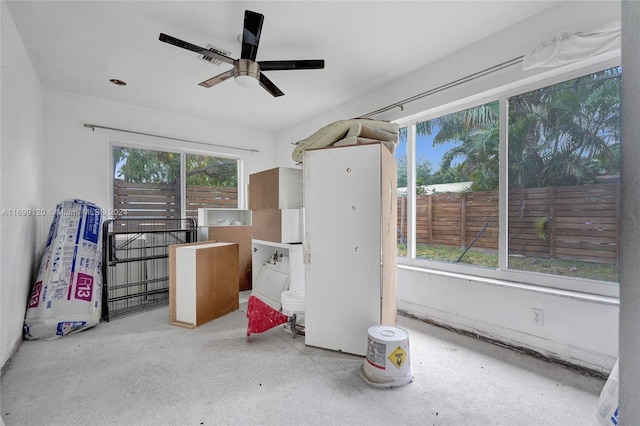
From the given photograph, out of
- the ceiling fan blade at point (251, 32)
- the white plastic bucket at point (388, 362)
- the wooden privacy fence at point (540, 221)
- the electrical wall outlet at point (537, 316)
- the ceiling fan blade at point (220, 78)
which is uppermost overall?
the ceiling fan blade at point (251, 32)

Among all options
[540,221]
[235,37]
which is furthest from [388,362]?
[235,37]

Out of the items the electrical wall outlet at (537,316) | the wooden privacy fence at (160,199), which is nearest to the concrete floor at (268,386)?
the electrical wall outlet at (537,316)

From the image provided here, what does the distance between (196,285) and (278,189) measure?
120cm

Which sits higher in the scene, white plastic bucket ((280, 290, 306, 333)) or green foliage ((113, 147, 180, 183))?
green foliage ((113, 147, 180, 183))

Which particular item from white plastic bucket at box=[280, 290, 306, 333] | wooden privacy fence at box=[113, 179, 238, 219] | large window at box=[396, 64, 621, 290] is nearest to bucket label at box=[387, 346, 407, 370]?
white plastic bucket at box=[280, 290, 306, 333]

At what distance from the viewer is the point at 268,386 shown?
5.68 feet

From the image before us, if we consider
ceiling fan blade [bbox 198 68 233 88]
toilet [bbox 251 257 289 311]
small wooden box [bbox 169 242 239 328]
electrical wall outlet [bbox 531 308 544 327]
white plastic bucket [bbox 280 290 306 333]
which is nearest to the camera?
electrical wall outlet [bbox 531 308 544 327]

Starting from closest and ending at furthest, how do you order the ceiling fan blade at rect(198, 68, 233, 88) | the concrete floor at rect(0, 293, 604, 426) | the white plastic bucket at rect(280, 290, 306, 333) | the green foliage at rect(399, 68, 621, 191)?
1. the concrete floor at rect(0, 293, 604, 426)
2. the green foliage at rect(399, 68, 621, 191)
3. the ceiling fan blade at rect(198, 68, 233, 88)
4. the white plastic bucket at rect(280, 290, 306, 333)

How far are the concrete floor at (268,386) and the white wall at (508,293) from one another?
0.56ft

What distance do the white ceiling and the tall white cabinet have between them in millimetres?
963

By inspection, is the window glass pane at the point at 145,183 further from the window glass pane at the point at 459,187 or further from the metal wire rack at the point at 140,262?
the window glass pane at the point at 459,187

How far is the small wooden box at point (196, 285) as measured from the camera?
2664 millimetres

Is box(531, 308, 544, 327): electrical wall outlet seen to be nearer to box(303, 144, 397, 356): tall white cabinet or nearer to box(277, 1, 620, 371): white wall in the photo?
box(277, 1, 620, 371): white wall

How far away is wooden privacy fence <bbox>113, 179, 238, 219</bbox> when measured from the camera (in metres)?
3.70
